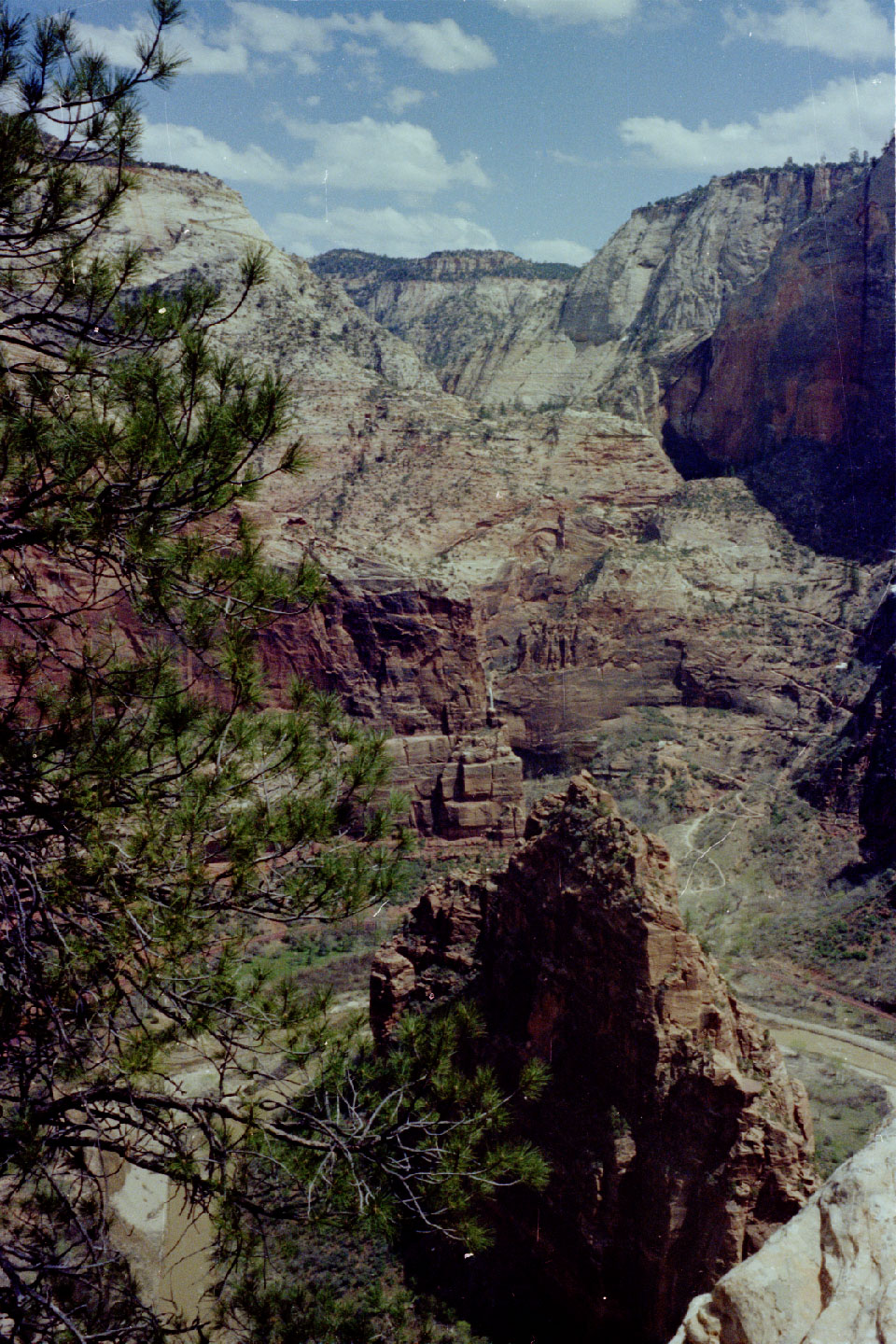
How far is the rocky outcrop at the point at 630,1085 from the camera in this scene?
523 inches

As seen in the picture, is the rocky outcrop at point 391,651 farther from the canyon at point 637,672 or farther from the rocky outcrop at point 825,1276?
the rocky outcrop at point 825,1276

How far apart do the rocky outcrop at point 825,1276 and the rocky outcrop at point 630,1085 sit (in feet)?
32.1

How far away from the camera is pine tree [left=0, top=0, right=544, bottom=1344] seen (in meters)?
6.96

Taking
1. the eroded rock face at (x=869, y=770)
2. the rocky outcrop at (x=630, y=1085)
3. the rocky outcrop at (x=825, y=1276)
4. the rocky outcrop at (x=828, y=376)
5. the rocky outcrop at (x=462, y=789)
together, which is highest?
the rocky outcrop at (x=828, y=376)

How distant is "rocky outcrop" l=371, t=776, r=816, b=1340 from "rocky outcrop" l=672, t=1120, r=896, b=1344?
9.78 meters

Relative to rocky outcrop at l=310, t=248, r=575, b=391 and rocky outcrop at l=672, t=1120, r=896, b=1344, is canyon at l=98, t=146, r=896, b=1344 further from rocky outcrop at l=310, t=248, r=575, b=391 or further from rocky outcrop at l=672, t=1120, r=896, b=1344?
rocky outcrop at l=310, t=248, r=575, b=391

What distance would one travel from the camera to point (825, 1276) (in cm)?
404

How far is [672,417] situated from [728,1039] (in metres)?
62.4

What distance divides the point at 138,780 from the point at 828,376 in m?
59.0

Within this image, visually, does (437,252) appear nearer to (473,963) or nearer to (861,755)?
(861,755)

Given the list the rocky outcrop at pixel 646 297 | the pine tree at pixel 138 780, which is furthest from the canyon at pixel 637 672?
the pine tree at pixel 138 780

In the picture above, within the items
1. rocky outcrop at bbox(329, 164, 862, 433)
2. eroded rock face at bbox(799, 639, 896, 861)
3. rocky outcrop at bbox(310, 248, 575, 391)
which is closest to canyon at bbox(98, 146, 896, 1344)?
eroded rock face at bbox(799, 639, 896, 861)

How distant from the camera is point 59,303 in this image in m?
7.79

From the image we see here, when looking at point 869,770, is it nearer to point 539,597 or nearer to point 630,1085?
point 539,597
